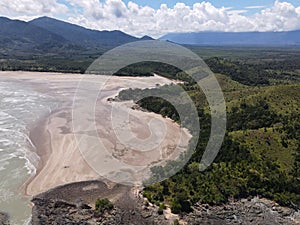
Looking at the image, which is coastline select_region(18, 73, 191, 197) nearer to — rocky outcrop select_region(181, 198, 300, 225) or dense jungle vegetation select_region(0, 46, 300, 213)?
dense jungle vegetation select_region(0, 46, 300, 213)

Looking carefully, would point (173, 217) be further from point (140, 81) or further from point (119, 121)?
point (140, 81)

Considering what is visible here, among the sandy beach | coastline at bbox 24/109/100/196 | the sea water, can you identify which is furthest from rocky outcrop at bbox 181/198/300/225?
the sea water

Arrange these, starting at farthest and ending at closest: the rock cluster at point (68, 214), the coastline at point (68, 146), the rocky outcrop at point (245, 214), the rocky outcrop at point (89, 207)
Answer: the coastline at point (68, 146) < the rocky outcrop at point (245, 214) < the rocky outcrop at point (89, 207) < the rock cluster at point (68, 214)

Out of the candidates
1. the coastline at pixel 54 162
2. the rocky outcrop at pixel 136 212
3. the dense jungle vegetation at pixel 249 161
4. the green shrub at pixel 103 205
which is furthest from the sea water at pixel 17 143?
the dense jungle vegetation at pixel 249 161

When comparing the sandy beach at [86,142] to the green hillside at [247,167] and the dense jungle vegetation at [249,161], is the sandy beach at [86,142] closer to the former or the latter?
the dense jungle vegetation at [249,161]

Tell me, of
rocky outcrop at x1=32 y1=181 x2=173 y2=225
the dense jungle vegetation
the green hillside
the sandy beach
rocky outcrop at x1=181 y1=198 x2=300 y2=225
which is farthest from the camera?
the sandy beach

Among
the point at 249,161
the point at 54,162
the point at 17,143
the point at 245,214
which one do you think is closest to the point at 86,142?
the point at 54,162

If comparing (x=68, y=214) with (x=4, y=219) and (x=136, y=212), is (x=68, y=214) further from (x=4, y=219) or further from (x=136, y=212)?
(x=136, y=212)
